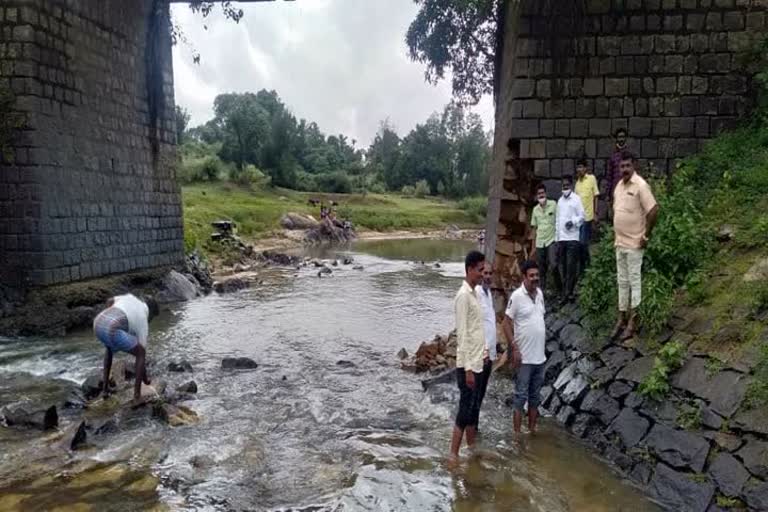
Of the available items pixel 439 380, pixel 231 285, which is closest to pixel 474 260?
pixel 439 380

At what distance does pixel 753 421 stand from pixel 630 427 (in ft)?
4.66

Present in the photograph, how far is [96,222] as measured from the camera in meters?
13.5

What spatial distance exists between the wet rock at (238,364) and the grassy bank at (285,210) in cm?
1157

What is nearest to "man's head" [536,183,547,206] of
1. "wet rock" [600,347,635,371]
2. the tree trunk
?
the tree trunk

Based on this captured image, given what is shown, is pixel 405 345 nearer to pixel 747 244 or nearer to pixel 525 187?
pixel 525 187

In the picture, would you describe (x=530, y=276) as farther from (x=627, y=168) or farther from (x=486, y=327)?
(x=627, y=168)

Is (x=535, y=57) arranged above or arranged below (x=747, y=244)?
above

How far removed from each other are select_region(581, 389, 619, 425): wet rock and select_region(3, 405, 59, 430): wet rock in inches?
238

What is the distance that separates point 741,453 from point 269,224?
35.1 m

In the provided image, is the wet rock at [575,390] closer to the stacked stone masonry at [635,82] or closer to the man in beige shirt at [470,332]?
the man in beige shirt at [470,332]

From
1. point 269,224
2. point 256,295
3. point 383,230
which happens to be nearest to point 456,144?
point 383,230

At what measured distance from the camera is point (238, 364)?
10547 millimetres

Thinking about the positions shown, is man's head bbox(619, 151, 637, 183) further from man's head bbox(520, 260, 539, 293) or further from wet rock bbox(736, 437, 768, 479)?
wet rock bbox(736, 437, 768, 479)

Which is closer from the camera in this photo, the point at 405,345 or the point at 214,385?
the point at 214,385
